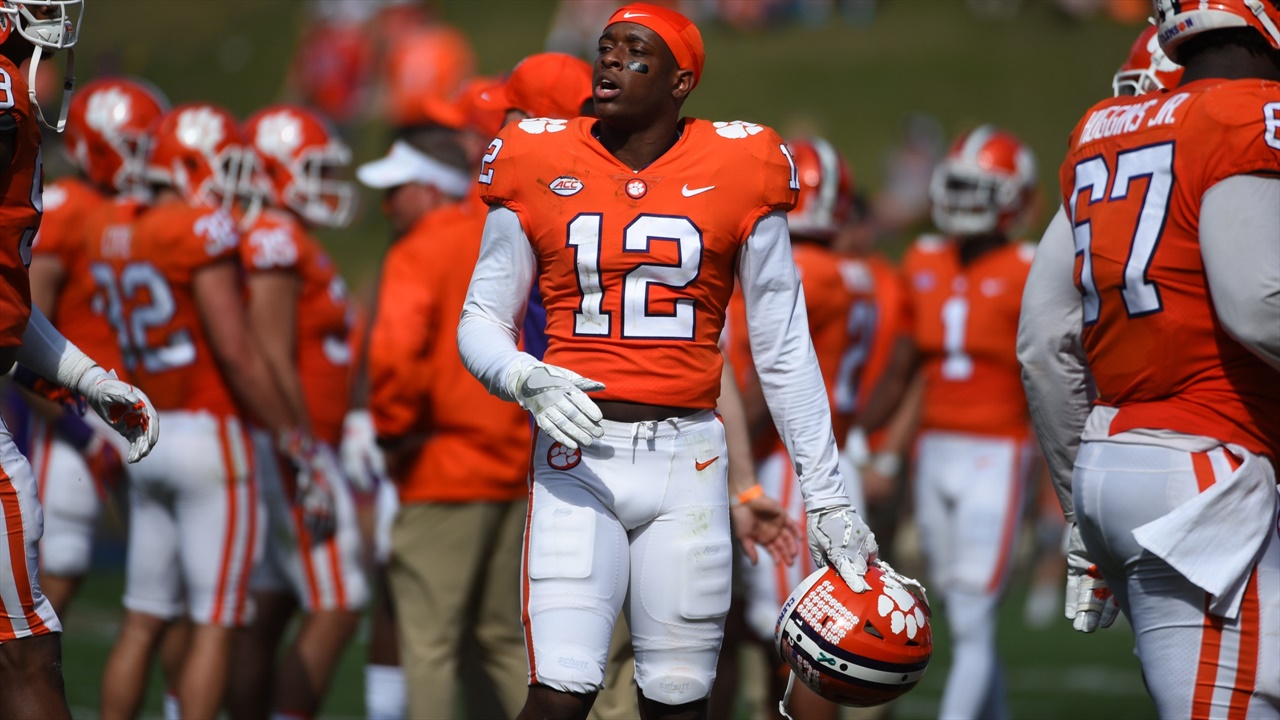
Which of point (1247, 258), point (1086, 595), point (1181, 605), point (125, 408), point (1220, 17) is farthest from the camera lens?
point (125, 408)

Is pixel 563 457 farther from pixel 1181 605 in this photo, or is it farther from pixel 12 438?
pixel 1181 605

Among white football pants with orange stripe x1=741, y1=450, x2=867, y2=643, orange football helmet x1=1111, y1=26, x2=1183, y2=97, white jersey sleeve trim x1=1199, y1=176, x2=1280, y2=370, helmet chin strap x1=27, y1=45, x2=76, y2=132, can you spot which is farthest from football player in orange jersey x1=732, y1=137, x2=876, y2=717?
helmet chin strap x1=27, y1=45, x2=76, y2=132

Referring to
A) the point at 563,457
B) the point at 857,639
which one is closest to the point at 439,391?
the point at 563,457

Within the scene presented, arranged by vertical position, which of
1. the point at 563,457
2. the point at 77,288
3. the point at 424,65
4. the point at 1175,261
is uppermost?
the point at 424,65

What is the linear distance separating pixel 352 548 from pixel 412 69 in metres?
15.1

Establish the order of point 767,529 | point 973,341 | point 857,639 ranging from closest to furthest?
point 857,639
point 767,529
point 973,341

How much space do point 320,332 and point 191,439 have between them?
3.39 feet

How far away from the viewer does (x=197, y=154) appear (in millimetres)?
5574

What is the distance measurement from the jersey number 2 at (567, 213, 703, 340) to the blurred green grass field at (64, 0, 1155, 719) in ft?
48.3

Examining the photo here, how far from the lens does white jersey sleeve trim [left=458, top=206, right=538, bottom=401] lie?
347cm

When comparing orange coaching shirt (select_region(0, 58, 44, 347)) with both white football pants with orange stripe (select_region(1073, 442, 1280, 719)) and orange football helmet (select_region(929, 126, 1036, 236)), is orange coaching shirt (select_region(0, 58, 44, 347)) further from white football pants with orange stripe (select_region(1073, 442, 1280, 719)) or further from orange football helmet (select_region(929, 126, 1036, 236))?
orange football helmet (select_region(929, 126, 1036, 236))

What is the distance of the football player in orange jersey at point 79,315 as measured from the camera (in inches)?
223

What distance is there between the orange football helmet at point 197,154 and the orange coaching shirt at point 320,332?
21 cm

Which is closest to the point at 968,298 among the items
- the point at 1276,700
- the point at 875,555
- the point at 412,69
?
the point at 875,555
